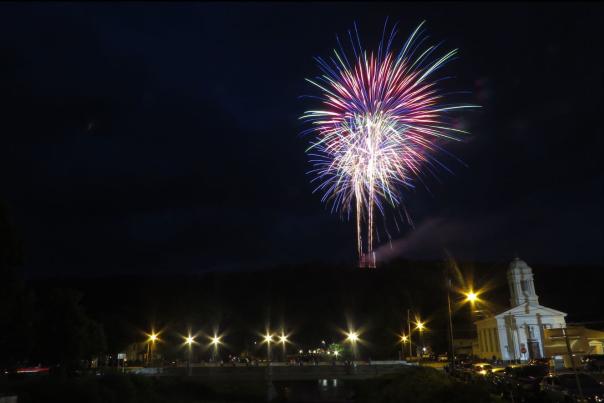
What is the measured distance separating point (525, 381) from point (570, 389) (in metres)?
6.26

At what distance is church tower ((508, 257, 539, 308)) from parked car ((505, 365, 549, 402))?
4608 centimetres

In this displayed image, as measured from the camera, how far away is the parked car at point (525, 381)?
93.4 feet

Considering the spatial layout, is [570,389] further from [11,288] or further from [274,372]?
[274,372]

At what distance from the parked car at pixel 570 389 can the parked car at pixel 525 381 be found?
575mm

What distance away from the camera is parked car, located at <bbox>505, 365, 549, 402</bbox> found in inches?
1120

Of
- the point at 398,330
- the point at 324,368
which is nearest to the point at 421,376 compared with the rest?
the point at 324,368

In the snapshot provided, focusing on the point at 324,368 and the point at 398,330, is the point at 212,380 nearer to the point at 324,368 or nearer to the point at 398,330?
the point at 324,368

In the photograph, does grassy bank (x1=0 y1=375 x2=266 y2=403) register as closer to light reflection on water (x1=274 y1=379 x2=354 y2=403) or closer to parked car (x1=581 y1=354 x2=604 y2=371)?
light reflection on water (x1=274 y1=379 x2=354 y2=403)

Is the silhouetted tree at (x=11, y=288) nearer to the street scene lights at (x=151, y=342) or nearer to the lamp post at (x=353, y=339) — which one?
the street scene lights at (x=151, y=342)

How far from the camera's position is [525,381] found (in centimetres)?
3691

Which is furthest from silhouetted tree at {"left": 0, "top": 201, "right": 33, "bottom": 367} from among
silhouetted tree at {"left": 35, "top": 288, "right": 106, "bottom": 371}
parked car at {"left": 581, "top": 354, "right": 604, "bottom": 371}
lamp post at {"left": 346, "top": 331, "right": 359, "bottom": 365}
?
lamp post at {"left": 346, "top": 331, "right": 359, "bottom": 365}

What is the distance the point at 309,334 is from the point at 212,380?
5732cm

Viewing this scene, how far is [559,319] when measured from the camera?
8406cm

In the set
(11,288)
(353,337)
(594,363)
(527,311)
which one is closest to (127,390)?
(11,288)
